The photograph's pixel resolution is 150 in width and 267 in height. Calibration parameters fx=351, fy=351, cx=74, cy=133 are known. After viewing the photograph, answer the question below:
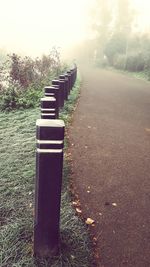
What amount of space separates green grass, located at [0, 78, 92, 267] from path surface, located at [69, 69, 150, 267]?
0.22 metres

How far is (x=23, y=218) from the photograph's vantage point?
4016 millimetres

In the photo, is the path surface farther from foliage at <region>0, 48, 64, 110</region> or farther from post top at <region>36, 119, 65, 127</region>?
foliage at <region>0, 48, 64, 110</region>

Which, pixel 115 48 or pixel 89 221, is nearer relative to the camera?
pixel 89 221

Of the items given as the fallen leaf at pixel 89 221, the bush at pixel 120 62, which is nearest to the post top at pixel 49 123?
the fallen leaf at pixel 89 221

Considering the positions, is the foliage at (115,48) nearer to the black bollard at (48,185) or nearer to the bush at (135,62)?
the bush at (135,62)

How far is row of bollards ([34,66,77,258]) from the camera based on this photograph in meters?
2.95

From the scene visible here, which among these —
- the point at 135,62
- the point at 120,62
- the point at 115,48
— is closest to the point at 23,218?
the point at 135,62

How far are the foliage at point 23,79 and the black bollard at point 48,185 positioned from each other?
24.6ft

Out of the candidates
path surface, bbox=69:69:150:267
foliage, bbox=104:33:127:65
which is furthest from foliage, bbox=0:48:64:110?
foliage, bbox=104:33:127:65

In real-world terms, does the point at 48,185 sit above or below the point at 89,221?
above

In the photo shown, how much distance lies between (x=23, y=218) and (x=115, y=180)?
1.82 metres

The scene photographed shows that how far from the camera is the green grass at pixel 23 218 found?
336cm

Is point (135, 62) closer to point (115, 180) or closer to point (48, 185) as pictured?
point (115, 180)

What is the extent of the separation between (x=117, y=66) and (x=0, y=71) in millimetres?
24203
